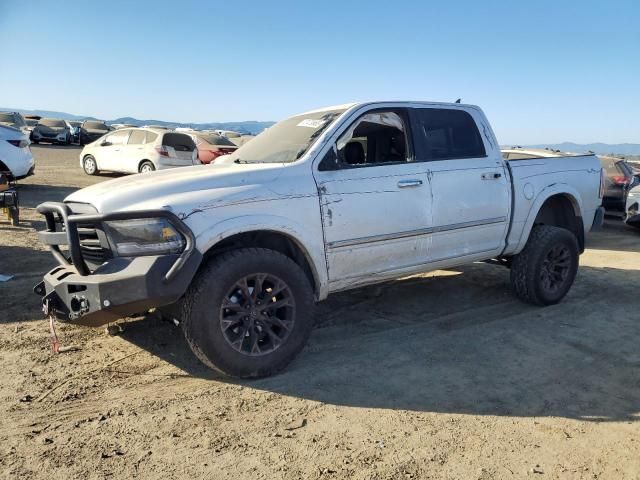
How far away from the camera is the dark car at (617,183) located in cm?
1233

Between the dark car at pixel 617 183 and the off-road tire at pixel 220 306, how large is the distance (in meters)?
11.1

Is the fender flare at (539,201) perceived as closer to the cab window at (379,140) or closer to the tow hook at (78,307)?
the cab window at (379,140)

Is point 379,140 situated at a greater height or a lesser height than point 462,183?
greater

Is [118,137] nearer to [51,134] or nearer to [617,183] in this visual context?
[617,183]

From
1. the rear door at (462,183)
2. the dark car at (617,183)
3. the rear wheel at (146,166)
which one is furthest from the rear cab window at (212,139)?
the rear door at (462,183)

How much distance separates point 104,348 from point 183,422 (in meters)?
1.41

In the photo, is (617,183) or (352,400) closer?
(352,400)

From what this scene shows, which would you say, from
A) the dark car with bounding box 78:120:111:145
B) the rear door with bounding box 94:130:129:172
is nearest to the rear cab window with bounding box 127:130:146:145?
the rear door with bounding box 94:130:129:172

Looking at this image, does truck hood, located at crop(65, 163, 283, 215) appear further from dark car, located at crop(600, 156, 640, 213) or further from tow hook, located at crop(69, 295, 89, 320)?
dark car, located at crop(600, 156, 640, 213)

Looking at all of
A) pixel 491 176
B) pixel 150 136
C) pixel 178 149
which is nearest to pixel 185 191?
pixel 491 176

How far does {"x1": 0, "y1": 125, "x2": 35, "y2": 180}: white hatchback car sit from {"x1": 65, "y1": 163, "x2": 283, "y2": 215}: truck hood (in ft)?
27.2

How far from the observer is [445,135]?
16.2ft

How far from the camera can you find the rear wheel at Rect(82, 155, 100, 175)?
1697 cm

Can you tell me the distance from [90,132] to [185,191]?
3554cm
